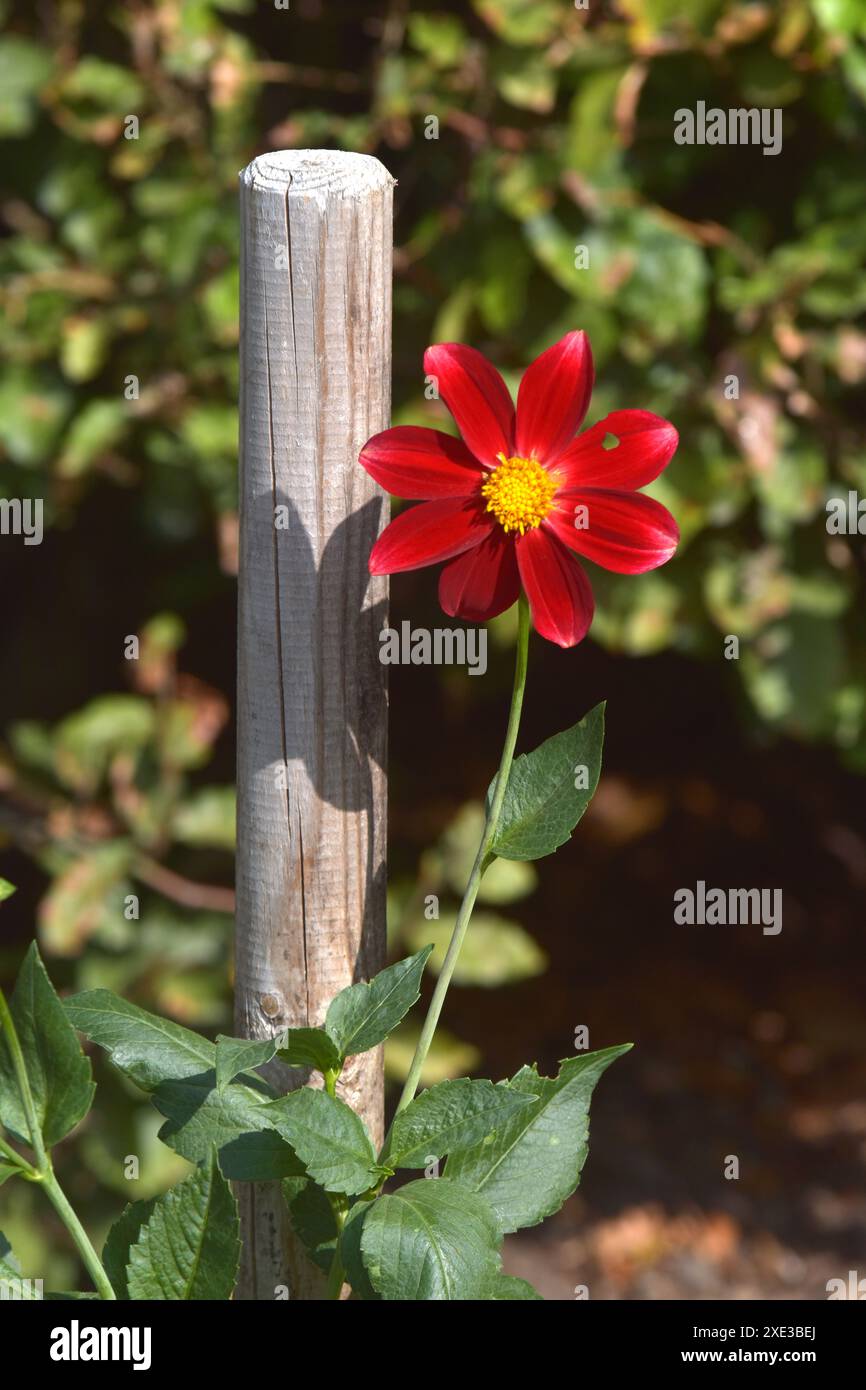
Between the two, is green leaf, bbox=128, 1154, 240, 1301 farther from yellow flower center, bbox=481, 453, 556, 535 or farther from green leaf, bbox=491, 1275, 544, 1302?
yellow flower center, bbox=481, 453, 556, 535

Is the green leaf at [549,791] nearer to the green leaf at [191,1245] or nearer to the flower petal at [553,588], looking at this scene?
the flower petal at [553,588]

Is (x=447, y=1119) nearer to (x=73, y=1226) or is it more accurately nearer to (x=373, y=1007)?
(x=373, y=1007)

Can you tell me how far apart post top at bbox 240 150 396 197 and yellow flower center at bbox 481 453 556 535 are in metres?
0.20

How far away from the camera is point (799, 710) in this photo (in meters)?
1.99

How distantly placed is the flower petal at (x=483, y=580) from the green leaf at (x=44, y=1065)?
0.33m

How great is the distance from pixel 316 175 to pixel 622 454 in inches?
10.1

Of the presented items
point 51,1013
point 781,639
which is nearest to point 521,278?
point 781,639

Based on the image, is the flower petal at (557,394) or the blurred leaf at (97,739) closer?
the flower petal at (557,394)

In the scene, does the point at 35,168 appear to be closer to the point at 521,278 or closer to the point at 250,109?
the point at 250,109

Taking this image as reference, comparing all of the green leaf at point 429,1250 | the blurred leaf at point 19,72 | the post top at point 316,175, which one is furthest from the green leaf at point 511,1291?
the blurred leaf at point 19,72

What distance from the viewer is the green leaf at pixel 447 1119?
0.89 m

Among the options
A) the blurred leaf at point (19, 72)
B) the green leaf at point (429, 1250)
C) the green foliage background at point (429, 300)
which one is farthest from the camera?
the blurred leaf at point (19, 72)

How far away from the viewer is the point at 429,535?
0.95m

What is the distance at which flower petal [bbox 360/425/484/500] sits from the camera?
942mm
